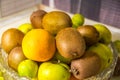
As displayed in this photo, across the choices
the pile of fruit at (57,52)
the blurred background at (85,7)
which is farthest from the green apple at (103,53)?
the blurred background at (85,7)

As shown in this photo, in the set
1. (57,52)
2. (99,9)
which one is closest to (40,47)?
(57,52)

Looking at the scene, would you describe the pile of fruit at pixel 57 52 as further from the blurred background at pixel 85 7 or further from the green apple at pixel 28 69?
the blurred background at pixel 85 7

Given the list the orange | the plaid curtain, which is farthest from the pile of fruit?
the plaid curtain

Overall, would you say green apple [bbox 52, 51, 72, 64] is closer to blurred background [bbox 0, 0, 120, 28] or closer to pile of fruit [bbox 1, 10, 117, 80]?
pile of fruit [bbox 1, 10, 117, 80]

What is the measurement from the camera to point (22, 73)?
593 mm

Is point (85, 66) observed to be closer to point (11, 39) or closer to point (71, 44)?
point (71, 44)

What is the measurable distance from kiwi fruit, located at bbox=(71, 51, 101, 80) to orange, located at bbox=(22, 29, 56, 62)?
0.05m

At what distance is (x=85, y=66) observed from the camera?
0.58m

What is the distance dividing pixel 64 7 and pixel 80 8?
0.08 m

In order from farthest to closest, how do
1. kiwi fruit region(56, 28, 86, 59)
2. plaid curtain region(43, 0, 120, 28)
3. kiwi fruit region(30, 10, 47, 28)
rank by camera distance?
plaid curtain region(43, 0, 120, 28) → kiwi fruit region(30, 10, 47, 28) → kiwi fruit region(56, 28, 86, 59)

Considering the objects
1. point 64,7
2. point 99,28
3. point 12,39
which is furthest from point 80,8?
point 12,39

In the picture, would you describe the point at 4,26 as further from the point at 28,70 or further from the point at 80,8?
the point at 28,70

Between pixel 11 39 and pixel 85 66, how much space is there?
0.18m

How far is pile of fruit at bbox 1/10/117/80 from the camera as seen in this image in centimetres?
57
